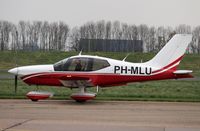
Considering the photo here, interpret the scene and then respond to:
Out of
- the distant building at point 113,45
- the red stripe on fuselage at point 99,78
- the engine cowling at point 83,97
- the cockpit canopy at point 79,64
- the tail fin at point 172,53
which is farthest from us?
the distant building at point 113,45

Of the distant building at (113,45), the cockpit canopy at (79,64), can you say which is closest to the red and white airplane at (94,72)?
the cockpit canopy at (79,64)

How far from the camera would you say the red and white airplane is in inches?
747

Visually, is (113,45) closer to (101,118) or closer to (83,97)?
(83,97)

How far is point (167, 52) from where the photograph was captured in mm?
19906

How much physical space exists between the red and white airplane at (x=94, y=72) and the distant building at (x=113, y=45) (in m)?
76.2

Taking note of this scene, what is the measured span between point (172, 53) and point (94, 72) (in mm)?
3724

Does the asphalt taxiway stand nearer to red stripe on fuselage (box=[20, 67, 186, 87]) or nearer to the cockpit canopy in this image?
red stripe on fuselage (box=[20, 67, 186, 87])

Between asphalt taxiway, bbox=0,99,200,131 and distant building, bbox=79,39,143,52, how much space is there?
80.4m

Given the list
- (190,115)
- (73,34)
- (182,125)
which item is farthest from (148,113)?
(73,34)

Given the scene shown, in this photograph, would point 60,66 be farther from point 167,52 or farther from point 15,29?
point 15,29

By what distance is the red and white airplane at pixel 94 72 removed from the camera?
1898 cm

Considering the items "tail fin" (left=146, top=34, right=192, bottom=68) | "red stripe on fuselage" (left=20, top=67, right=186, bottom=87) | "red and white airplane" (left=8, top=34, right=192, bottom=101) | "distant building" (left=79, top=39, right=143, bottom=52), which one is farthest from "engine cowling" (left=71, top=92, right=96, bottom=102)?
"distant building" (left=79, top=39, right=143, bottom=52)

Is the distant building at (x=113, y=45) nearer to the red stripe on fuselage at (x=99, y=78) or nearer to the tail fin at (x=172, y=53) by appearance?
the tail fin at (x=172, y=53)

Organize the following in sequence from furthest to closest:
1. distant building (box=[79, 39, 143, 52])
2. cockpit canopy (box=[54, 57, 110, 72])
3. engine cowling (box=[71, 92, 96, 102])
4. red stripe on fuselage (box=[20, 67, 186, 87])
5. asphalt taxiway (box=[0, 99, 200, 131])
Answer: distant building (box=[79, 39, 143, 52]), red stripe on fuselage (box=[20, 67, 186, 87]), cockpit canopy (box=[54, 57, 110, 72]), engine cowling (box=[71, 92, 96, 102]), asphalt taxiway (box=[0, 99, 200, 131])
